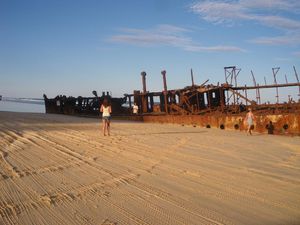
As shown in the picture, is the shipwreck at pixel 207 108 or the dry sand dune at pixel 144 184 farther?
the shipwreck at pixel 207 108

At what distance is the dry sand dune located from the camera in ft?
15.6

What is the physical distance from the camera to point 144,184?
631 centimetres

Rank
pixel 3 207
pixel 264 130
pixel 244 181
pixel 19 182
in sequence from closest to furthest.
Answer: pixel 3 207
pixel 19 182
pixel 244 181
pixel 264 130

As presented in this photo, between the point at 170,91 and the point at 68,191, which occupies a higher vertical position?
the point at 170,91

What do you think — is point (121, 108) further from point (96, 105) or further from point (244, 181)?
point (244, 181)

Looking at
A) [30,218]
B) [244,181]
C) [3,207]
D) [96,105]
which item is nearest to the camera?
[30,218]

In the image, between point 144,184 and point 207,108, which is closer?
point 144,184

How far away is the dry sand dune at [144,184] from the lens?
476 cm

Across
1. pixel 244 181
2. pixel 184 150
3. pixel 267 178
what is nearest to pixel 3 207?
pixel 244 181

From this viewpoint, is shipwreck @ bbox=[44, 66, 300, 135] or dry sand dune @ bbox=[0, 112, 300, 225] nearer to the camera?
dry sand dune @ bbox=[0, 112, 300, 225]

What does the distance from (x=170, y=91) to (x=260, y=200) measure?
18.6 meters

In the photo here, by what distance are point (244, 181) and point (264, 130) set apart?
11082 mm

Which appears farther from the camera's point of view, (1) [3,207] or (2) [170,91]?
(2) [170,91]

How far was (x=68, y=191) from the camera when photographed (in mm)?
5770
